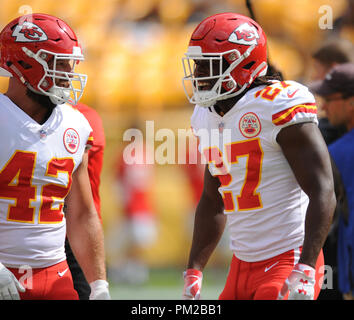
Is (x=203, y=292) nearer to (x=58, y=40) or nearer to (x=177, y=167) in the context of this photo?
(x=177, y=167)

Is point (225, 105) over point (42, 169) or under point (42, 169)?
over

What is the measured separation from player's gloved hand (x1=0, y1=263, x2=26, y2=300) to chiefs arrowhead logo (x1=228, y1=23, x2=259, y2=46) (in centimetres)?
116

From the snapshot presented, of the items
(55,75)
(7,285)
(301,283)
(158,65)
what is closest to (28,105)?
(55,75)

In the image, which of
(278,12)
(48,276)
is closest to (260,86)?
(48,276)

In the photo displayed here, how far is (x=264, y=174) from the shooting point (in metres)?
2.65

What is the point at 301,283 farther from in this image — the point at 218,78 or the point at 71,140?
the point at 71,140

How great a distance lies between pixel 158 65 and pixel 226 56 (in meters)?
5.48

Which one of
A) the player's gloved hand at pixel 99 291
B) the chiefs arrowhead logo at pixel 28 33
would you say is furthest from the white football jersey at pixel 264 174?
the chiefs arrowhead logo at pixel 28 33

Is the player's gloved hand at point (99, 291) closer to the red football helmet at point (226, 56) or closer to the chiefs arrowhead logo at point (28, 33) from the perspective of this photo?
the red football helmet at point (226, 56)

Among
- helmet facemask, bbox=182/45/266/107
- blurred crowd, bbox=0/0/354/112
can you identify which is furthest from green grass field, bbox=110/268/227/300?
helmet facemask, bbox=182/45/266/107

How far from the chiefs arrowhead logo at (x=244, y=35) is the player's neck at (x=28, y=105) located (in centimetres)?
74

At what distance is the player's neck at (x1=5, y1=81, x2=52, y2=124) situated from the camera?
9.05 ft

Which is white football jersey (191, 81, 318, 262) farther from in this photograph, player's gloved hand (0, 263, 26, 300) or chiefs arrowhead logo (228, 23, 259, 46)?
player's gloved hand (0, 263, 26, 300)

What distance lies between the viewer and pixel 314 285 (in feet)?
8.30
